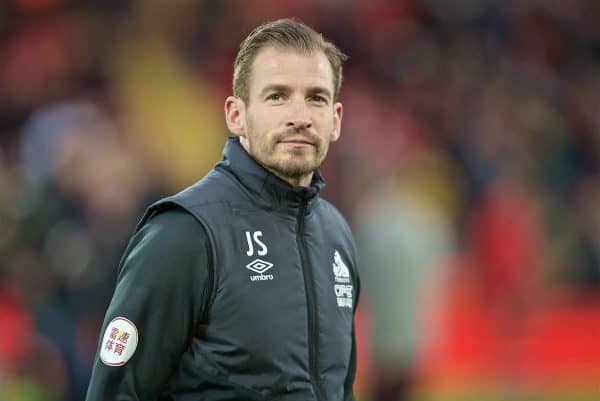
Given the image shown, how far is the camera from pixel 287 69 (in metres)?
3.14

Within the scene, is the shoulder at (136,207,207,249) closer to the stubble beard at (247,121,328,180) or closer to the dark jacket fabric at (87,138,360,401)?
the dark jacket fabric at (87,138,360,401)

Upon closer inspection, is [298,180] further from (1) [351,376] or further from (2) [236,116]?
(1) [351,376]

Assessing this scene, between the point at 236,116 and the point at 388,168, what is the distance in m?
6.03

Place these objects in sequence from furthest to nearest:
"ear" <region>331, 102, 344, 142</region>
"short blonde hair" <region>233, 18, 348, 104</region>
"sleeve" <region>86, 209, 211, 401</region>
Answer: "ear" <region>331, 102, 344, 142</region> < "short blonde hair" <region>233, 18, 348, 104</region> < "sleeve" <region>86, 209, 211, 401</region>

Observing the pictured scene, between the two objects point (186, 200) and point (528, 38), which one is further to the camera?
point (528, 38)

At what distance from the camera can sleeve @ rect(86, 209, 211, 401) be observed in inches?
114

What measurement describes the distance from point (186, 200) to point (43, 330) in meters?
4.29

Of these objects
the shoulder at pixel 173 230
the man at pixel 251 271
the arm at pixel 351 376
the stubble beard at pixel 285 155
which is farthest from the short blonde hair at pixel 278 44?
the arm at pixel 351 376

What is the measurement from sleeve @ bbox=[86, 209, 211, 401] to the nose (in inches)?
15.9

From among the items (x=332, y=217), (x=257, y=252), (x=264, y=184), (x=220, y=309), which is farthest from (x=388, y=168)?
(x=220, y=309)

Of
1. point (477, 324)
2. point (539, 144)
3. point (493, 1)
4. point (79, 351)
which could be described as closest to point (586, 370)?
point (477, 324)

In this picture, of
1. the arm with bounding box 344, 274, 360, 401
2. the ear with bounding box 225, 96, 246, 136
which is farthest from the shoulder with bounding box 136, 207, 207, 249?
the arm with bounding box 344, 274, 360, 401

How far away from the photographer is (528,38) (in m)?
12.4

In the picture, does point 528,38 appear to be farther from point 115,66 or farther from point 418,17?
point 115,66
